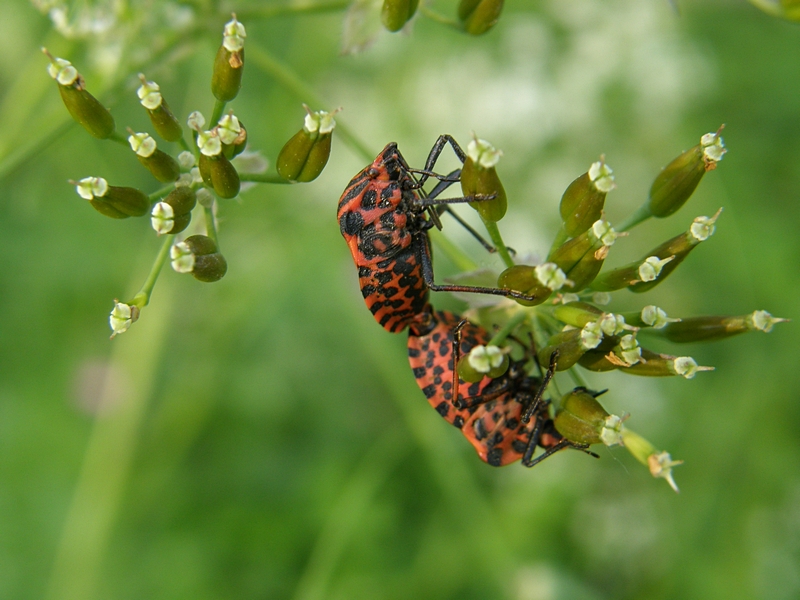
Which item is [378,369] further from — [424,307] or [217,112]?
[217,112]

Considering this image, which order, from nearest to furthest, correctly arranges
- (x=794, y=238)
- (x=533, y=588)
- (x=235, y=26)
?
1. (x=235, y=26)
2. (x=533, y=588)
3. (x=794, y=238)

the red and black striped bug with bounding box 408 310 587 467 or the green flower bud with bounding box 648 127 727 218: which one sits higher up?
the green flower bud with bounding box 648 127 727 218

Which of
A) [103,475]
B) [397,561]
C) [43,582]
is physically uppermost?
[103,475]

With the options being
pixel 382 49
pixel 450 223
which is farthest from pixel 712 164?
pixel 382 49

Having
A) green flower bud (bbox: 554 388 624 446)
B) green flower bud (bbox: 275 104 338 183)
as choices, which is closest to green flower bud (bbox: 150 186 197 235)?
green flower bud (bbox: 275 104 338 183)

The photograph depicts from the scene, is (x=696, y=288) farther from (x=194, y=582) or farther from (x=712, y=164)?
(x=194, y=582)

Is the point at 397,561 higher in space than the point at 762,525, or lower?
higher

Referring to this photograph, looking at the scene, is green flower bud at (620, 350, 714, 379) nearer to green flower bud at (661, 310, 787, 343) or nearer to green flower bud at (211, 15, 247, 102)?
green flower bud at (661, 310, 787, 343)
